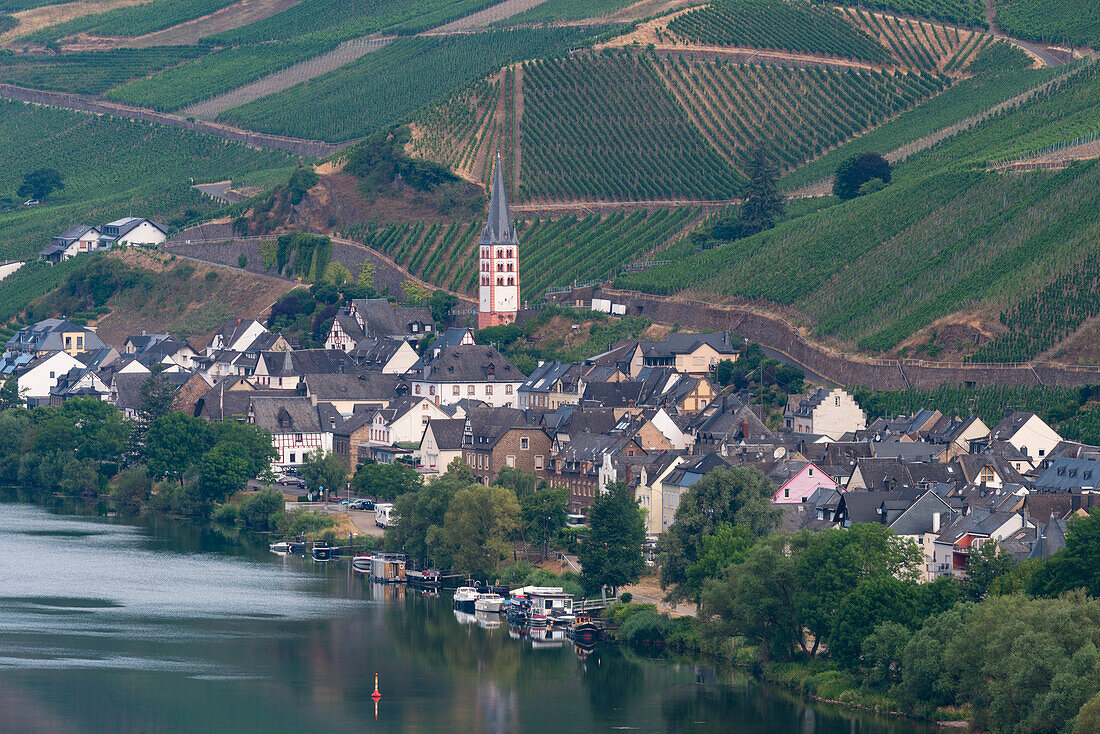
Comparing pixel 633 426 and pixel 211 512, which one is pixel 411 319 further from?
pixel 633 426

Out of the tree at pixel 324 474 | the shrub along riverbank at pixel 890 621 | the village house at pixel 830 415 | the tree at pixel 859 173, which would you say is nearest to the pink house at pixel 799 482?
the shrub along riverbank at pixel 890 621

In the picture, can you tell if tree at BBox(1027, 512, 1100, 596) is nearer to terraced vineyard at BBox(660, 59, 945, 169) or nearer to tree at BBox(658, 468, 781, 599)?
tree at BBox(658, 468, 781, 599)

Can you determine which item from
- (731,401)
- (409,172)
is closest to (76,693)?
(731,401)

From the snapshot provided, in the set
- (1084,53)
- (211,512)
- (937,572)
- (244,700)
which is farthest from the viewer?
(1084,53)

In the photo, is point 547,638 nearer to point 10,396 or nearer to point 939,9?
point 10,396

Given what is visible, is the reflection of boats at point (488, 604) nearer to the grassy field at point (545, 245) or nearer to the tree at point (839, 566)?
the tree at point (839, 566)

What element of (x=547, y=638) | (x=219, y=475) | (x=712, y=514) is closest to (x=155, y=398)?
(x=219, y=475)

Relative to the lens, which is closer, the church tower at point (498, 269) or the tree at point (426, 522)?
the tree at point (426, 522)
